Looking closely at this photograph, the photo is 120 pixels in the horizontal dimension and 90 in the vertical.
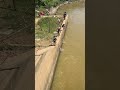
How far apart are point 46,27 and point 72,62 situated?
3839 millimetres

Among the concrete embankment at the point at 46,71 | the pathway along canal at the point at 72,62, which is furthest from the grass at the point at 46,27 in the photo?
the concrete embankment at the point at 46,71

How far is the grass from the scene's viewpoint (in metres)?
11.7

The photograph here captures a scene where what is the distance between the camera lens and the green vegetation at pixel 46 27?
1172 centimetres

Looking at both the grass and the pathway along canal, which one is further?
the grass

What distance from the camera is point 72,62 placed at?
9.94 m

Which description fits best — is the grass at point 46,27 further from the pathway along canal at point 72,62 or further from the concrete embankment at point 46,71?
the concrete embankment at point 46,71

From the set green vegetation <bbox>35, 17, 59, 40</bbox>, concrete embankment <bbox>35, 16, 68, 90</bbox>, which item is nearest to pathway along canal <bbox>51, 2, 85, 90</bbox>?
concrete embankment <bbox>35, 16, 68, 90</bbox>

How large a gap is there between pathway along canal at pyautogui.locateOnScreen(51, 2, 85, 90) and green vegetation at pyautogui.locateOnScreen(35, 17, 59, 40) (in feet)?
2.95

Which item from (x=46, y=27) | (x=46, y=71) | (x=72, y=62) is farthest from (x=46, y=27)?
(x=46, y=71)

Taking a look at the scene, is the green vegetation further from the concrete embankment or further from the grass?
the concrete embankment

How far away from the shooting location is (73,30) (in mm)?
14516

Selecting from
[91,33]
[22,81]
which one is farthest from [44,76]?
[91,33]

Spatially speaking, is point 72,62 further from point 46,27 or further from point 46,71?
point 46,27

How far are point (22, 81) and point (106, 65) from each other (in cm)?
275
